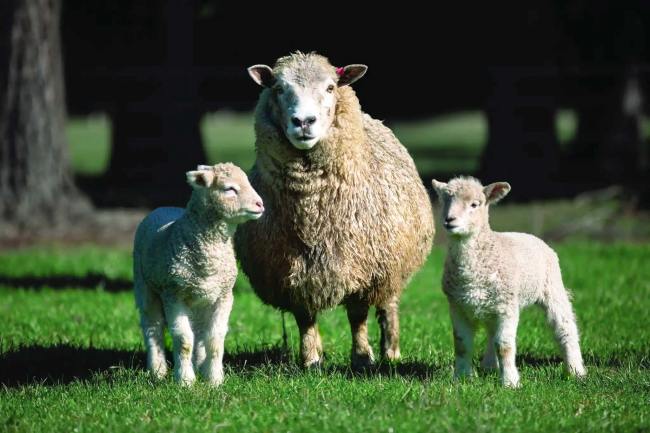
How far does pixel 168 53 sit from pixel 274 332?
1085 cm

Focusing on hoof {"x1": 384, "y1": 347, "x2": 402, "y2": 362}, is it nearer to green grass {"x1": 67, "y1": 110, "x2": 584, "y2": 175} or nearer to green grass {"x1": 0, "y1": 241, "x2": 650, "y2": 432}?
green grass {"x1": 0, "y1": 241, "x2": 650, "y2": 432}

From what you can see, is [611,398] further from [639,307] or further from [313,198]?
[639,307]

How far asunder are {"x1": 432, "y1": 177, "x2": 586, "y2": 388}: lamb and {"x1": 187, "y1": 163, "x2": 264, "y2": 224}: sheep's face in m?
1.12

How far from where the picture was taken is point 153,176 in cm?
1936

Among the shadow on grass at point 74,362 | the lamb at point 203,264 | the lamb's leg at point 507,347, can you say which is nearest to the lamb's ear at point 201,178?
the lamb at point 203,264

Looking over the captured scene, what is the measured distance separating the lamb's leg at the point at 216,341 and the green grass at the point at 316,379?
0.11 m

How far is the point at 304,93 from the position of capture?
23.5 feet

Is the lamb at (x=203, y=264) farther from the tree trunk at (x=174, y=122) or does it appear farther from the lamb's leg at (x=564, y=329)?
the tree trunk at (x=174, y=122)

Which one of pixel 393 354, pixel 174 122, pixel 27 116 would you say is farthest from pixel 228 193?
pixel 174 122

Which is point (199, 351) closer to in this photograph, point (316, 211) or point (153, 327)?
point (153, 327)

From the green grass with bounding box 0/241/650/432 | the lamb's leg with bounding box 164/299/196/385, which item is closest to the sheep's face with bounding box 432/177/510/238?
the green grass with bounding box 0/241/650/432

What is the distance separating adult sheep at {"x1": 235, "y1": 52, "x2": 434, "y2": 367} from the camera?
7.29 meters

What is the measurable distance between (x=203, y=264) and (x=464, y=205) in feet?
5.23

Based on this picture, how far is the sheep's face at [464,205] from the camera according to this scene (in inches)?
253
